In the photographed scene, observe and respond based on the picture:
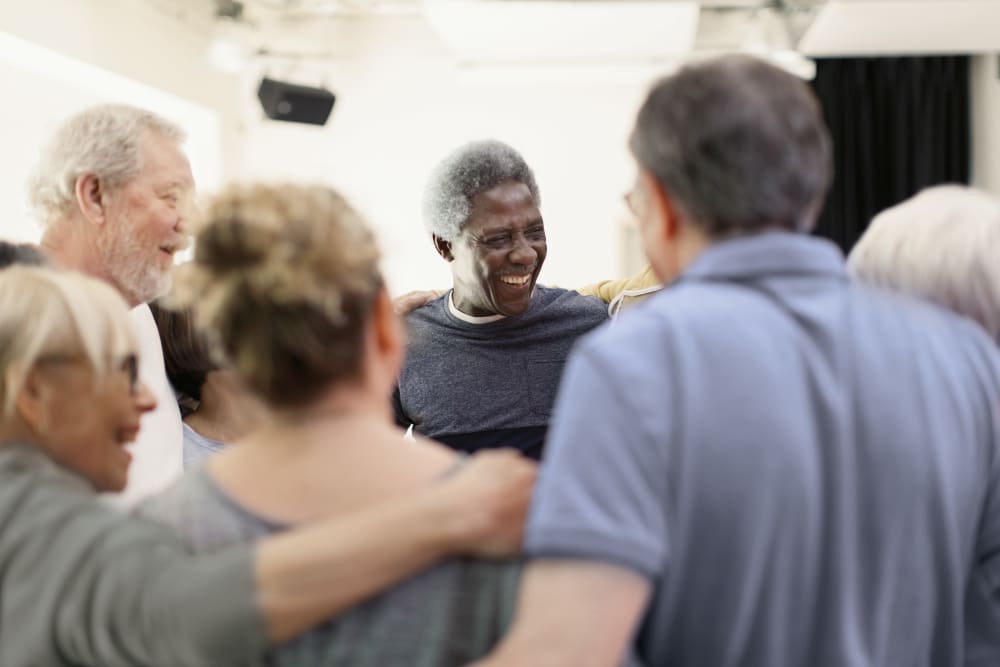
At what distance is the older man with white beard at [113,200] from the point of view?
7.59ft

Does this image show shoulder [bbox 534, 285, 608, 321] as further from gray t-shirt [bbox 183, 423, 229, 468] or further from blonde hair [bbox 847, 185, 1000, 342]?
blonde hair [bbox 847, 185, 1000, 342]

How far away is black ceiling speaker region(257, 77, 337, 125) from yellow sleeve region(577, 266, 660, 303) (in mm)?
4068

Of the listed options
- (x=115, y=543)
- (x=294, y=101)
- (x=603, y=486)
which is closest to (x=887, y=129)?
(x=294, y=101)

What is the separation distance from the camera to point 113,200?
2330 millimetres

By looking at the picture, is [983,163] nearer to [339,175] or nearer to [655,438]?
[339,175]

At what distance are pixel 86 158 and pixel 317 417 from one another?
1.54 m

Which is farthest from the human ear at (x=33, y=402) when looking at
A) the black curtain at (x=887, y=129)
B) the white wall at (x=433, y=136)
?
the black curtain at (x=887, y=129)

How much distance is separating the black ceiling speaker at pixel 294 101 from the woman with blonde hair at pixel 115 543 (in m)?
5.50

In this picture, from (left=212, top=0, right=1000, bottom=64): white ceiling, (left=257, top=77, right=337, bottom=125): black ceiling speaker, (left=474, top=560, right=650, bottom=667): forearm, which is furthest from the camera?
(left=257, top=77, right=337, bottom=125): black ceiling speaker

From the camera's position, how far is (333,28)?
7875 millimetres

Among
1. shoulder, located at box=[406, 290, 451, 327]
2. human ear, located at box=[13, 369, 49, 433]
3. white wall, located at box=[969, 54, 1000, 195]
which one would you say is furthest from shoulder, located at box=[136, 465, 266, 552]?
white wall, located at box=[969, 54, 1000, 195]

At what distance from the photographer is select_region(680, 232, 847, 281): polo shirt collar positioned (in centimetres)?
104

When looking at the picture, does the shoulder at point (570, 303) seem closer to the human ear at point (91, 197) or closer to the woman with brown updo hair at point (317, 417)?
the human ear at point (91, 197)

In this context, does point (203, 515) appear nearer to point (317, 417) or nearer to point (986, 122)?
point (317, 417)
